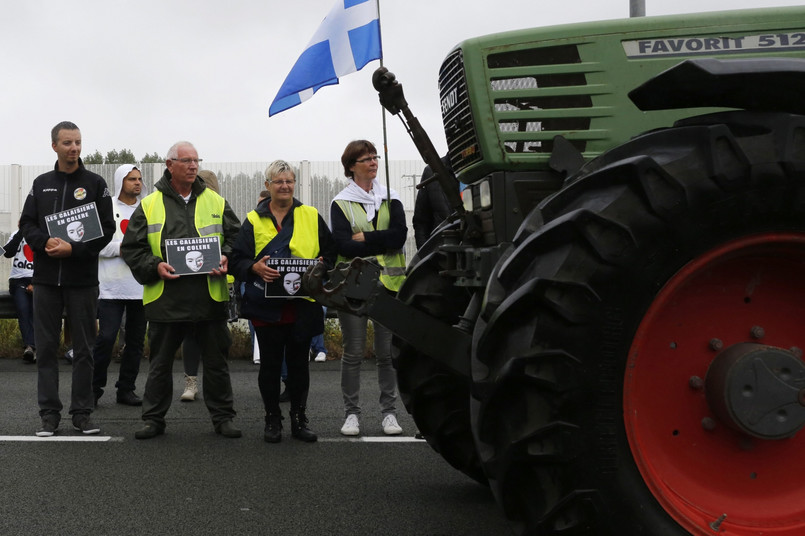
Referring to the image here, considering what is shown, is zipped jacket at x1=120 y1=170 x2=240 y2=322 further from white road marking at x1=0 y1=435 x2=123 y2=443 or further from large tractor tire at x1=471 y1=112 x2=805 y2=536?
large tractor tire at x1=471 y1=112 x2=805 y2=536

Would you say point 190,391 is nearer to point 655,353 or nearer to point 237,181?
point 655,353

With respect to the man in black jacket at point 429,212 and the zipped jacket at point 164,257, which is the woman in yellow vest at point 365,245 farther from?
the zipped jacket at point 164,257

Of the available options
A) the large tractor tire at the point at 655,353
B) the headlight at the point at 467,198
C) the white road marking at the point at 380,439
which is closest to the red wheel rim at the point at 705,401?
the large tractor tire at the point at 655,353

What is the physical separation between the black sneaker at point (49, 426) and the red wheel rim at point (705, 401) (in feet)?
16.0

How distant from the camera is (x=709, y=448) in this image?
3.24 metres

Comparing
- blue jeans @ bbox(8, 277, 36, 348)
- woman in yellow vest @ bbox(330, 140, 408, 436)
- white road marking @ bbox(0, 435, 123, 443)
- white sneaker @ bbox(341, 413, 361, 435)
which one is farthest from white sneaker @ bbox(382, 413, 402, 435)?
blue jeans @ bbox(8, 277, 36, 348)

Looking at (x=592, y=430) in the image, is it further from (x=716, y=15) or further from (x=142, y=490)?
(x=142, y=490)

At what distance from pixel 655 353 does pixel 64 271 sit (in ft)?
16.2

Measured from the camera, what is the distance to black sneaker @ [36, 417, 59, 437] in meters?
6.73

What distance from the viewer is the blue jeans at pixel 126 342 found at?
26.9ft

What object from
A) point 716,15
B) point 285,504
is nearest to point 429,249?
point 285,504

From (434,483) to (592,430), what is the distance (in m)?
2.37

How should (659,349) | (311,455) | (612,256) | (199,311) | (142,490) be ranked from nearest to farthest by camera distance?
(612,256)
(659,349)
(142,490)
(311,455)
(199,311)

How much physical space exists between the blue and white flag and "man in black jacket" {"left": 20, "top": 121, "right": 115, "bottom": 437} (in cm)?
160
